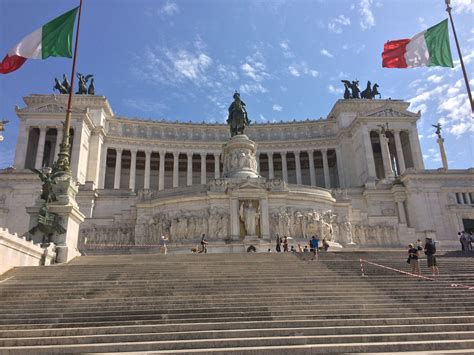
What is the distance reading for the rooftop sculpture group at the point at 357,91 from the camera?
71.4 metres

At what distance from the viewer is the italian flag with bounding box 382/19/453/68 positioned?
818 inches

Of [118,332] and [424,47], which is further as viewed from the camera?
[424,47]

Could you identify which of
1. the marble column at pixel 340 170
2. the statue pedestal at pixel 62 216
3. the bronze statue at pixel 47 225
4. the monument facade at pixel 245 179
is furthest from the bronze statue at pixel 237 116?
the marble column at pixel 340 170

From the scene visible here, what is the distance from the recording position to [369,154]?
5950cm

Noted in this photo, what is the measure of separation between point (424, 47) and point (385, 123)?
43174 mm

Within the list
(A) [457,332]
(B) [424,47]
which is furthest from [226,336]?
(B) [424,47]

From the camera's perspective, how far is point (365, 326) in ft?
32.6

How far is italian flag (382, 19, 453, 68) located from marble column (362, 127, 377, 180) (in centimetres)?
3654

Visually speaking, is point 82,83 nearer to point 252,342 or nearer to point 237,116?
point 237,116

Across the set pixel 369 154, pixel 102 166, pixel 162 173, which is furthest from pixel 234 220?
pixel 102 166

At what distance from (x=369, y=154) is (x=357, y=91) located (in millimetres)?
17240

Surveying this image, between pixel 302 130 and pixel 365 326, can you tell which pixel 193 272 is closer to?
pixel 365 326

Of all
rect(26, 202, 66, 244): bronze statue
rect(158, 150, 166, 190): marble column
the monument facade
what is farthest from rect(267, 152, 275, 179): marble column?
rect(26, 202, 66, 244): bronze statue

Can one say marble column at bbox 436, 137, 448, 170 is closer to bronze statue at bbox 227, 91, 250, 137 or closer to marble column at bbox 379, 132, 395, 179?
marble column at bbox 379, 132, 395, 179
